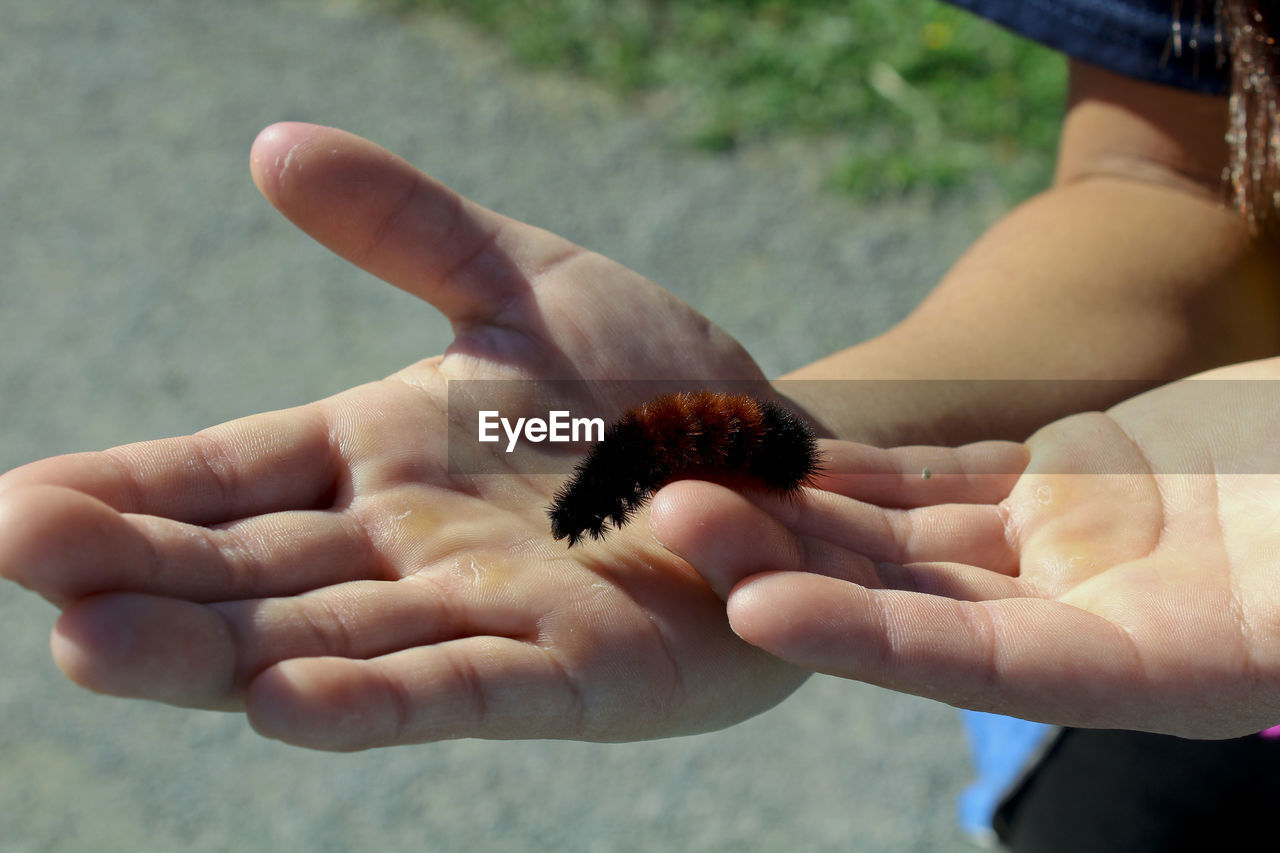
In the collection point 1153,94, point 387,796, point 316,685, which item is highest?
point 1153,94

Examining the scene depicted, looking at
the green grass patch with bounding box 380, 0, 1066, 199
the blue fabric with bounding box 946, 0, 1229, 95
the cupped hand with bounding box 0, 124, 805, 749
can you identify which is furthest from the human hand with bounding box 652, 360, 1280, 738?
the green grass patch with bounding box 380, 0, 1066, 199

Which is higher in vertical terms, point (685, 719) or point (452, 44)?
point (452, 44)

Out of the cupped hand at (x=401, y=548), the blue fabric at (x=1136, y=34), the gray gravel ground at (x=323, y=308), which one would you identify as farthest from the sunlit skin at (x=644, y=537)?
the gray gravel ground at (x=323, y=308)

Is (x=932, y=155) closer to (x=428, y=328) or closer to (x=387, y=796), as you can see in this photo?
(x=428, y=328)

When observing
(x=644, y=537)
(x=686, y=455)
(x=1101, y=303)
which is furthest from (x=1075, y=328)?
(x=644, y=537)

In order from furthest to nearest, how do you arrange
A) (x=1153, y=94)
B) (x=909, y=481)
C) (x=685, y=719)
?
(x=1153, y=94)
(x=909, y=481)
(x=685, y=719)

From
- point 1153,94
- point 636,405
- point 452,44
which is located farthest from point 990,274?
point 452,44

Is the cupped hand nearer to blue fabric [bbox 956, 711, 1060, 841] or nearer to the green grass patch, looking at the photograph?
blue fabric [bbox 956, 711, 1060, 841]
